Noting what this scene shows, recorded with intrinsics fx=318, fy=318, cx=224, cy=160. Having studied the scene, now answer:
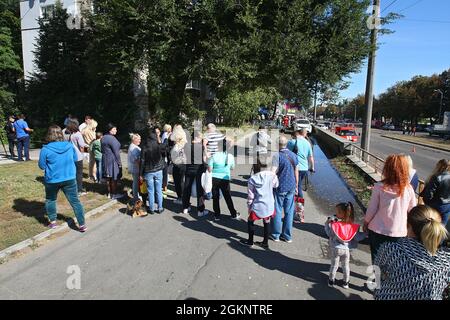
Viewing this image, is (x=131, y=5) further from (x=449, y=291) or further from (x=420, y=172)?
(x=420, y=172)

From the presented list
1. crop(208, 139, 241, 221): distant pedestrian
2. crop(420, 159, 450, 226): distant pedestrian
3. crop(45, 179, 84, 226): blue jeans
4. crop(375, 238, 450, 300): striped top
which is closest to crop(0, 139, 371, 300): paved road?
crop(45, 179, 84, 226): blue jeans

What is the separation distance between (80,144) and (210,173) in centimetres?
360

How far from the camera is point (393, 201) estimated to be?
142 inches

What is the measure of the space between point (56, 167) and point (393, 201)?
194 inches

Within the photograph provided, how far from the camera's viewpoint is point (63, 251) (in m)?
4.90

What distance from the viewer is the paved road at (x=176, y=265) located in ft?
12.6

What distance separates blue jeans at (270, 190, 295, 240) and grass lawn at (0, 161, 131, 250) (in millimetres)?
3874

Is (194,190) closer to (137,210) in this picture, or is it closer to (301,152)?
(137,210)

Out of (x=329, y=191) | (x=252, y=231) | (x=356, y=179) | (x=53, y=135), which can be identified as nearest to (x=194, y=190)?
(x=252, y=231)

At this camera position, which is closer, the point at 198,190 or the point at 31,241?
the point at 31,241

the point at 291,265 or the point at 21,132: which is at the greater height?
the point at 21,132

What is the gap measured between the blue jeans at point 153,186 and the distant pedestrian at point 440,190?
4765 millimetres

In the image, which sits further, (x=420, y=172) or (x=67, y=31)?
(x=67, y=31)

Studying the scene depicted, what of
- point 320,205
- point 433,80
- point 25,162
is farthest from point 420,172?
point 433,80
